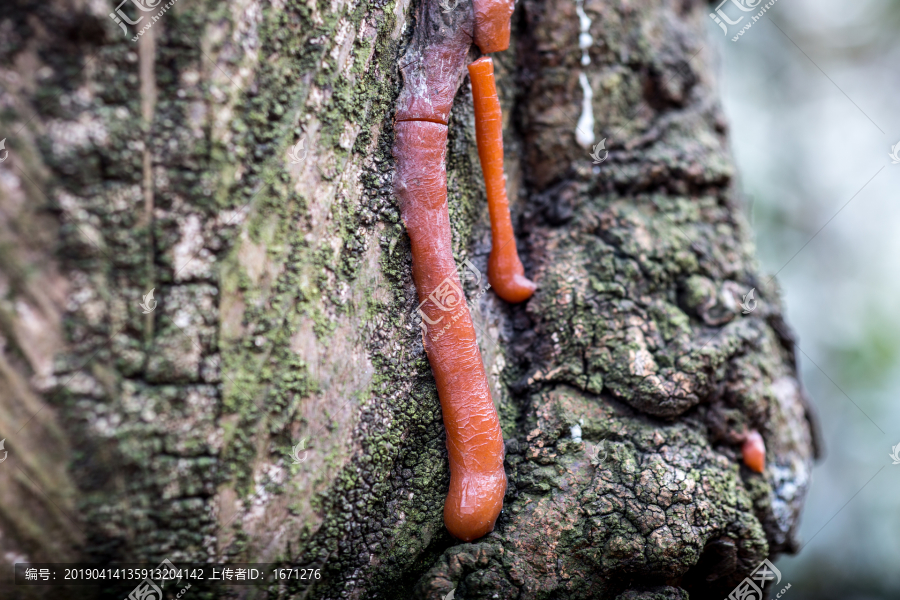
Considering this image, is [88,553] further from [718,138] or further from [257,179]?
[718,138]

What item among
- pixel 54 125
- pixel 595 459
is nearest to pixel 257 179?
pixel 54 125

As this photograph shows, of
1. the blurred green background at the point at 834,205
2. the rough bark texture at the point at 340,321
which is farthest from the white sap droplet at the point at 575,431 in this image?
the blurred green background at the point at 834,205
